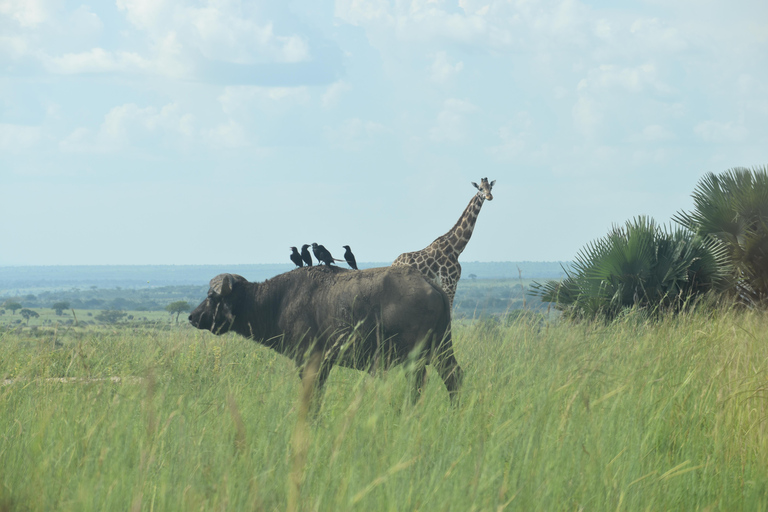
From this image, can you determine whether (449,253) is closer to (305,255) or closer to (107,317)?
(305,255)

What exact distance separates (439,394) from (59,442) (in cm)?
236

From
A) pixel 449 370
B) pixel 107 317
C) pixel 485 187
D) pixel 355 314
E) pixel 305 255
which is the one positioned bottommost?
pixel 107 317

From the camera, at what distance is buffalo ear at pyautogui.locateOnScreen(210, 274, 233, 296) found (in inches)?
239

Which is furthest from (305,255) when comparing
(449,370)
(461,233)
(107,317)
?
(107,317)

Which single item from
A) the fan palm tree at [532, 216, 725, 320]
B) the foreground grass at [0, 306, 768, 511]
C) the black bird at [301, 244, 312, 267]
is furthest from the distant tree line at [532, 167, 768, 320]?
the foreground grass at [0, 306, 768, 511]

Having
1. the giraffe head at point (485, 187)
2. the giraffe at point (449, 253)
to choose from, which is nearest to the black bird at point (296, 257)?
the giraffe at point (449, 253)

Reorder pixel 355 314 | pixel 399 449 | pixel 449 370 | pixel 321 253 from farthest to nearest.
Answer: pixel 321 253 → pixel 355 314 → pixel 449 370 → pixel 399 449

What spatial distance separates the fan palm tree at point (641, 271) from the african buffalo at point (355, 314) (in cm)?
524

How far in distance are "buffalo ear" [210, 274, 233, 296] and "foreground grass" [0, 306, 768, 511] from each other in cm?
121

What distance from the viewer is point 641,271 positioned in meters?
10.6

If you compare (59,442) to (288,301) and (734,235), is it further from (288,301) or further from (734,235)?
(734,235)

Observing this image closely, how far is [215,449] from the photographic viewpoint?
332cm

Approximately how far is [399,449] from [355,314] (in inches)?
102

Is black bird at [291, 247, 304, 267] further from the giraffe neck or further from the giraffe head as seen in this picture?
the giraffe head
